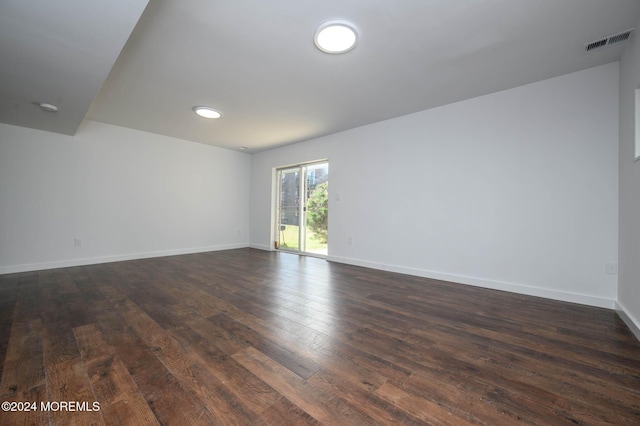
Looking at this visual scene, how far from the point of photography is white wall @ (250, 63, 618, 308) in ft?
8.67

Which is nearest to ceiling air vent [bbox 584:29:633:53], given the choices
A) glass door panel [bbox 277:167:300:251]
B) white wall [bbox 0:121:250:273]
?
glass door panel [bbox 277:167:300:251]

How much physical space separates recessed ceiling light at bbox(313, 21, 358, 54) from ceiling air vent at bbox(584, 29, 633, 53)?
7.30ft

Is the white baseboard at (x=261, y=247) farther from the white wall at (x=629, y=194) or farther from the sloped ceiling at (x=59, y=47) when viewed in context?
the white wall at (x=629, y=194)

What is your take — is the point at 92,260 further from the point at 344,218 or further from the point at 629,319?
the point at 629,319

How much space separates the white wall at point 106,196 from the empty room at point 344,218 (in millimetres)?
35

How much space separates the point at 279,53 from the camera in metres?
2.43

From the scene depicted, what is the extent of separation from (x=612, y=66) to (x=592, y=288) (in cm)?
236

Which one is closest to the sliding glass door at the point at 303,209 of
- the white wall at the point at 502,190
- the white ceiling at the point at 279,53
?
the white wall at the point at 502,190

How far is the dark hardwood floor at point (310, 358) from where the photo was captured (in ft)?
3.94

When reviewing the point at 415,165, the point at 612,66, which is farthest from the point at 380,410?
the point at 612,66

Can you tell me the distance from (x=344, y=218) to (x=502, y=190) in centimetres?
252

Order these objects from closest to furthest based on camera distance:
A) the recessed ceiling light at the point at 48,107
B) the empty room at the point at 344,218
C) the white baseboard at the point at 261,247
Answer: the empty room at the point at 344,218
the recessed ceiling light at the point at 48,107
the white baseboard at the point at 261,247

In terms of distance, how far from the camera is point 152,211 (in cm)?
513

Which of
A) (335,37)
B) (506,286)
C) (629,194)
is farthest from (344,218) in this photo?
(629,194)
